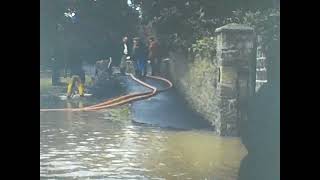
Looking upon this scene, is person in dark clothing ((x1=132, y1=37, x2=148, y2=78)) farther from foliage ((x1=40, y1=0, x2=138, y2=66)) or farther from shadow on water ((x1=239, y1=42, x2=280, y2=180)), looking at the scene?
shadow on water ((x1=239, y1=42, x2=280, y2=180))

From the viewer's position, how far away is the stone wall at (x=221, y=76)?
2.47 metres

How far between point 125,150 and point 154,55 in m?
0.48

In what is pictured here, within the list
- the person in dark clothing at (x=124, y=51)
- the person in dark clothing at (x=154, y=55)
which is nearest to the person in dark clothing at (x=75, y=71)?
the person in dark clothing at (x=124, y=51)

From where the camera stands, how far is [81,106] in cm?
250

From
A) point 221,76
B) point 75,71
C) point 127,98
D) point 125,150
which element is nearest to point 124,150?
point 125,150

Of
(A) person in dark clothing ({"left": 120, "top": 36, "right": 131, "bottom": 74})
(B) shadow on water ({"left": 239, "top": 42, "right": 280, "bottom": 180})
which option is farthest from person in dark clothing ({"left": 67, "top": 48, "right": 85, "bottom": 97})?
(B) shadow on water ({"left": 239, "top": 42, "right": 280, "bottom": 180})

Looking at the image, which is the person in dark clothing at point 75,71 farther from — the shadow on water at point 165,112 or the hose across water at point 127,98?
the shadow on water at point 165,112

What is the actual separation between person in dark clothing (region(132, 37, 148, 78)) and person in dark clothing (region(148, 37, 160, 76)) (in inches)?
1.0

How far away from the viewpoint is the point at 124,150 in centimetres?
246

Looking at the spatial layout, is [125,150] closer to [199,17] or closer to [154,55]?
[154,55]

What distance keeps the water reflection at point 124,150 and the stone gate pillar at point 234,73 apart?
0.10 meters
